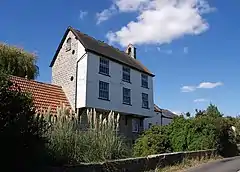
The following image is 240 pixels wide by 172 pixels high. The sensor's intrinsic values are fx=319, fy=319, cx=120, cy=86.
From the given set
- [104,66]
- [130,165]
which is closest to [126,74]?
[104,66]

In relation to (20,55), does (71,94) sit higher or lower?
lower

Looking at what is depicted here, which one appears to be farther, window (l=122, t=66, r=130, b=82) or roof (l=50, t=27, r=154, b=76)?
window (l=122, t=66, r=130, b=82)

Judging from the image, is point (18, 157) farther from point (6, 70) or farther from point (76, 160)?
point (76, 160)

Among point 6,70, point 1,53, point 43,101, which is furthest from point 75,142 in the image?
point 1,53

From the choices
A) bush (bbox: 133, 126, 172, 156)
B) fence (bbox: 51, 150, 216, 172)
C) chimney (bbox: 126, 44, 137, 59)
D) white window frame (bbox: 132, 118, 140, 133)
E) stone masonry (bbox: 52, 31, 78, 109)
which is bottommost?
fence (bbox: 51, 150, 216, 172)

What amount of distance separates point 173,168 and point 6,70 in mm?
9129

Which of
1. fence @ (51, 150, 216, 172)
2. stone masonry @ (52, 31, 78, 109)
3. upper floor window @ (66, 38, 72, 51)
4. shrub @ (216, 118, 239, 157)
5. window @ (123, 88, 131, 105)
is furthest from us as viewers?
window @ (123, 88, 131, 105)

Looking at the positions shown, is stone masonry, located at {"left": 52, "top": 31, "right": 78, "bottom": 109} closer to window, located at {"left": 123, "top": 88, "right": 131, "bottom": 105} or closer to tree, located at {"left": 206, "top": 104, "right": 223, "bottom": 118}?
window, located at {"left": 123, "top": 88, "right": 131, "bottom": 105}

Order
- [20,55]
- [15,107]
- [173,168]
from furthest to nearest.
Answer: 1. [20,55]
2. [173,168]
3. [15,107]

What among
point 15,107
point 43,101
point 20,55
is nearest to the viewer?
point 15,107

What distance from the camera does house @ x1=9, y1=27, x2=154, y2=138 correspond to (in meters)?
28.0

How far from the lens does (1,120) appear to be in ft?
24.5

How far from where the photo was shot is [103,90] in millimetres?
29891

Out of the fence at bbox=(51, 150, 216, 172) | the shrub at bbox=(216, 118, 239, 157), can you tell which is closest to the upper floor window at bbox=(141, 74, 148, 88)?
the shrub at bbox=(216, 118, 239, 157)
